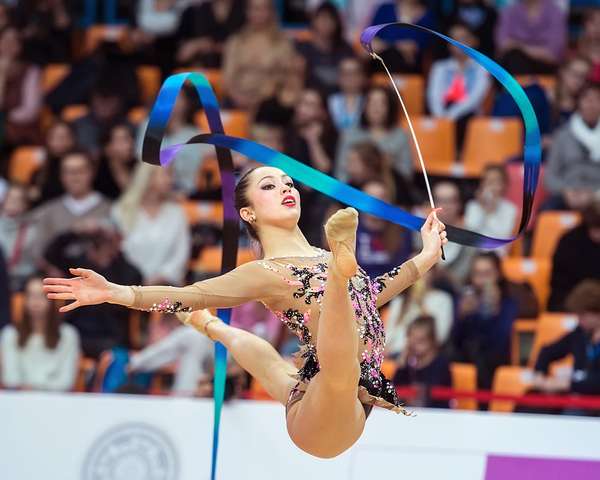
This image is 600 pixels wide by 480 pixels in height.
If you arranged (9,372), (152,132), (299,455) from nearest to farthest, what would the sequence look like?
(152,132), (299,455), (9,372)

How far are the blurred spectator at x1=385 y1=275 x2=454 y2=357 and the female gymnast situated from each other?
2.23 meters

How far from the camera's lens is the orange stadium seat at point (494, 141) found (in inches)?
329

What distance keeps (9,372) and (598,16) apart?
4.63 m

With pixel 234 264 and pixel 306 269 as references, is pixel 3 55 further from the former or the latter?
pixel 306 269

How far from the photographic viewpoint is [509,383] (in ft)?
21.6

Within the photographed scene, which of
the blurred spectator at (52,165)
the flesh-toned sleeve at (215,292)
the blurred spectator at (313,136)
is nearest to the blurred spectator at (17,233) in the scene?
the blurred spectator at (52,165)

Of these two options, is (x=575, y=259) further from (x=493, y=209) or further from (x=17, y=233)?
(x=17, y=233)

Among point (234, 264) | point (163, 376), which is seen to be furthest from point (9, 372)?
point (234, 264)

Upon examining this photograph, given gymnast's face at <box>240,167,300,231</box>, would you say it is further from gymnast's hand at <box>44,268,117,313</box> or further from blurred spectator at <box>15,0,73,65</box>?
blurred spectator at <box>15,0,73,65</box>

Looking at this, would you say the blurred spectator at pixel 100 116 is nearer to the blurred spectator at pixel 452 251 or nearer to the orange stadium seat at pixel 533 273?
the blurred spectator at pixel 452 251

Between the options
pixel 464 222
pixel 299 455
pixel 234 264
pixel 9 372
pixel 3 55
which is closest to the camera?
pixel 234 264

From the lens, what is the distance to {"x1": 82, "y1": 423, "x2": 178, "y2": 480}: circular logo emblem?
5.64 metres

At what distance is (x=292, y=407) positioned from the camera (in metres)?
4.28

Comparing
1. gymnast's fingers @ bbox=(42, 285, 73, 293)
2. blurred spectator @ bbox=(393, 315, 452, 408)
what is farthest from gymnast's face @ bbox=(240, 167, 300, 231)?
blurred spectator @ bbox=(393, 315, 452, 408)
